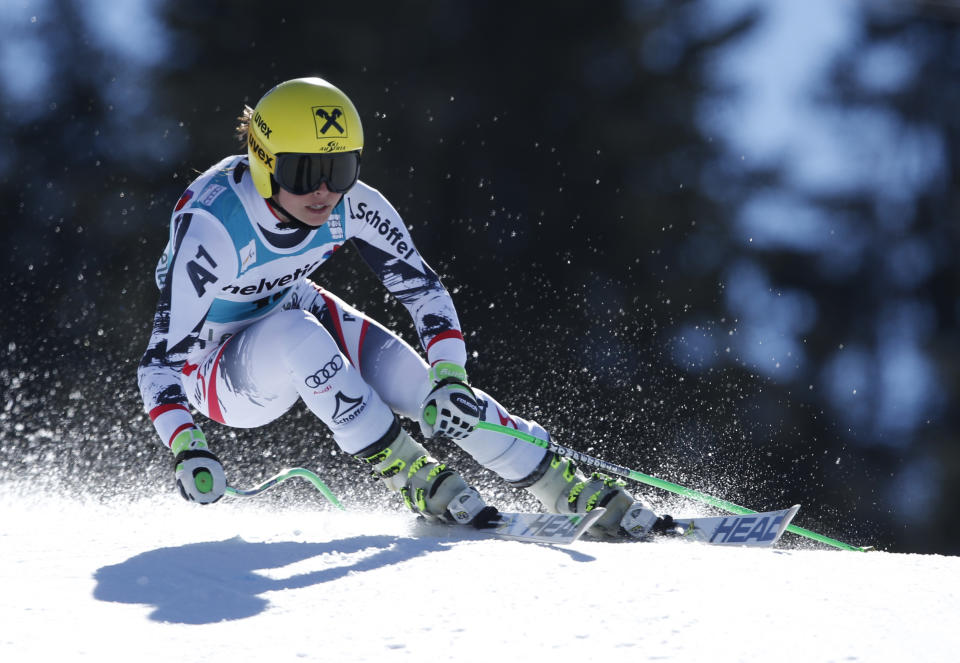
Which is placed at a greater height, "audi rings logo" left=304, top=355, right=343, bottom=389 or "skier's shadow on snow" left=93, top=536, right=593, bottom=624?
"audi rings logo" left=304, top=355, right=343, bottom=389

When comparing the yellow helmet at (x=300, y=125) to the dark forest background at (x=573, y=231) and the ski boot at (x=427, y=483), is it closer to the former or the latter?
the ski boot at (x=427, y=483)

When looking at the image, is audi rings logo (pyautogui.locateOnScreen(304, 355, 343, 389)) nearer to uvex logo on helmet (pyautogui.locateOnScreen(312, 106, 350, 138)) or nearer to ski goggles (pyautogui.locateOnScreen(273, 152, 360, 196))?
ski goggles (pyautogui.locateOnScreen(273, 152, 360, 196))

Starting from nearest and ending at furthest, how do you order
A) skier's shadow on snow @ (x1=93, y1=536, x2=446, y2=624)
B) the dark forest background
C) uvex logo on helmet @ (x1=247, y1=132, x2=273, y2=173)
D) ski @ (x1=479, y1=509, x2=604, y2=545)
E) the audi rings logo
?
skier's shadow on snow @ (x1=93, y1=536, x2=446, y2=624) → ski @ (x1=479, y1=509, x2=604, y2=545) → the audi rings logo → uvex logo on helmet @ (x1=247, y1=132, x2=273, y2=173) → the dark forest background

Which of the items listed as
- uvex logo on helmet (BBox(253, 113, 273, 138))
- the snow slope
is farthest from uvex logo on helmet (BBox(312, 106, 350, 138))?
the snow slope

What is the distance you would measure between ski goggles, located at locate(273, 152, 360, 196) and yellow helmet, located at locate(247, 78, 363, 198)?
0.02 m

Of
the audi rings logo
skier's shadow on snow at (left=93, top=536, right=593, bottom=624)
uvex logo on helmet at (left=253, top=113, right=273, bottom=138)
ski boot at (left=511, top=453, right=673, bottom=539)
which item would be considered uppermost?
uvex logo on helmet at (left=253, top=113, right=273, bottom=138)

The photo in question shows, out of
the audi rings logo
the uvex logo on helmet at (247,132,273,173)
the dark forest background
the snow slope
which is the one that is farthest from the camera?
the dark forest background

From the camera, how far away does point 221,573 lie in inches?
101

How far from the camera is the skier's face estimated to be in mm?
3318

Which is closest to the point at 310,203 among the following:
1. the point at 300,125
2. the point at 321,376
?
the point at 300,125

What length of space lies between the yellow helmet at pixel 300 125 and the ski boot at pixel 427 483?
830 mm

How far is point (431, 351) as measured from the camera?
357 cm

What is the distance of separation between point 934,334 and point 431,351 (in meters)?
13.6

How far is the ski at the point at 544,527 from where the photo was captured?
3.07 metres
